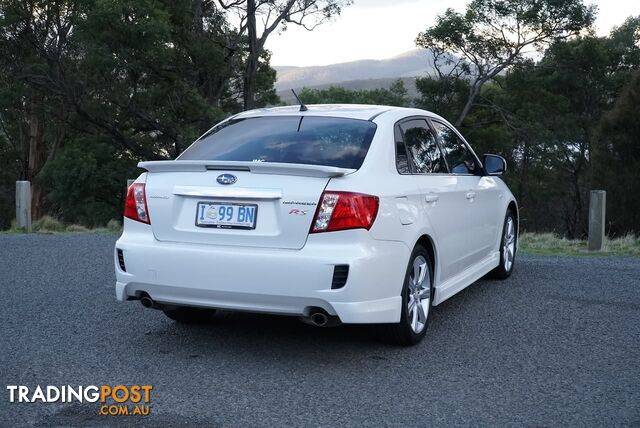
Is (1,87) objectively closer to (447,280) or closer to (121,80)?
(121,80)

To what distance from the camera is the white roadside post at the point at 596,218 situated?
11.5 metres

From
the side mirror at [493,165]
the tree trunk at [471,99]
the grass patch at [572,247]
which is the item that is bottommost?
the grass patch at [572,247]

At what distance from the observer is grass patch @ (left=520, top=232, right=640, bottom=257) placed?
451 inches

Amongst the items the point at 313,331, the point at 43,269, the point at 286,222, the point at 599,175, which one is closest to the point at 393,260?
the point at 286,222

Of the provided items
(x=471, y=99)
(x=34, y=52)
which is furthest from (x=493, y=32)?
(x=34, y=52)

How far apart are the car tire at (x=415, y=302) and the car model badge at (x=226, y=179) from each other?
126 cm

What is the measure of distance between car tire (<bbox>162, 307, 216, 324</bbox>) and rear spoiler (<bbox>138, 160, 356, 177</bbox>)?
118 cm

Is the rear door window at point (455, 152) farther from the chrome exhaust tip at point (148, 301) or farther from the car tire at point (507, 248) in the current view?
the chrome exhaust tip at point (148, 301)

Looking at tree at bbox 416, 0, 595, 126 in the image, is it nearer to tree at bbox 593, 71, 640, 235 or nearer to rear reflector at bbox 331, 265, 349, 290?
tree at bbox 593, 71, 640, 235

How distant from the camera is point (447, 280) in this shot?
5902 mm

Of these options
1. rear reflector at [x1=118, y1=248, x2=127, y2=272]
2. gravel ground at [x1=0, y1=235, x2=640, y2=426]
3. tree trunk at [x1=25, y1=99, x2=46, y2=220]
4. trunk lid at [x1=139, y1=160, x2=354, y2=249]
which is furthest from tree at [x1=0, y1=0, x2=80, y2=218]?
trunk lid at [x1=139, y1=160, x2=354, y2=249]

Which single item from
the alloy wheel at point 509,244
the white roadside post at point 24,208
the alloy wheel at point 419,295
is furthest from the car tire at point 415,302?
the white roadside post at point 24,208

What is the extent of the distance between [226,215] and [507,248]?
4.28 meters

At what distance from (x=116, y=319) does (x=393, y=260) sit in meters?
2.51
